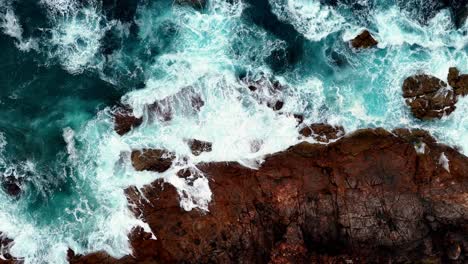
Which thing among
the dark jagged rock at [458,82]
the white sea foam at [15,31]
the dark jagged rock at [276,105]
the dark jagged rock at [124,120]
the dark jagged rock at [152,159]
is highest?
the dark jagged rock at [458,82]

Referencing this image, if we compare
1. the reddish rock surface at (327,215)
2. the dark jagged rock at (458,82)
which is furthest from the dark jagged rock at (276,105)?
the dark jagged rock at (458,82)

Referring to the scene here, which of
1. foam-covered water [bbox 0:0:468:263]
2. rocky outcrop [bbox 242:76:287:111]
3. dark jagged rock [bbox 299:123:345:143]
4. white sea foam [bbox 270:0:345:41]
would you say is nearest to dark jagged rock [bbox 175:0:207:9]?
foam-covered water [bbox 0:0:468:263]

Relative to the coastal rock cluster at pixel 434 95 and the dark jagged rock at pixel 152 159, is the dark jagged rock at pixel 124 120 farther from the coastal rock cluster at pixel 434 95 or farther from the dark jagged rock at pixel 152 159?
the coastal rock cluster at pixel 434 95

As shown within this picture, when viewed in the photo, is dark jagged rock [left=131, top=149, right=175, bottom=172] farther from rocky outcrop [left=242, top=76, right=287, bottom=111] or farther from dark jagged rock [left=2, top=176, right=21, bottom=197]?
dark jagged rock [left=2, top=176, right=21, bottom=197]

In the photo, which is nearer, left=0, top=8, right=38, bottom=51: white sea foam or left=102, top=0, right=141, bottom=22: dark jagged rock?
left=0, top=8, right=38, bottom=51: white sea foam

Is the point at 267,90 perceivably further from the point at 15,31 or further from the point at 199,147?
the point at 15,31

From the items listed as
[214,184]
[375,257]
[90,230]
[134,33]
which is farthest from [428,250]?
[134,33]
